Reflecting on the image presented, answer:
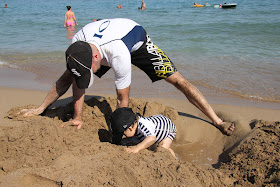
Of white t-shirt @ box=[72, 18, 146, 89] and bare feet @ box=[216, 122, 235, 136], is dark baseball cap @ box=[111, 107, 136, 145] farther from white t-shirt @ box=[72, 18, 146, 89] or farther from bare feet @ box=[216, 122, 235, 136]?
bare feet @ box=[216, 122, 235, 136]

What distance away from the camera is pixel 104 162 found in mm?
2367

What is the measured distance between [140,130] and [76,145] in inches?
27.1

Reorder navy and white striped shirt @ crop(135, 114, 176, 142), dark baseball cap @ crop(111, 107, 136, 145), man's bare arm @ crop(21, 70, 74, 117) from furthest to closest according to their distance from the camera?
1. man's bare arm @ crop(21, 70, 74, 117)
2. navy and white striped shirt @ crop(135, 114, 176, 142)
3. dark baseball cap @ crop(111, 107, 136, 145)

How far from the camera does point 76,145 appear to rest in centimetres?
273

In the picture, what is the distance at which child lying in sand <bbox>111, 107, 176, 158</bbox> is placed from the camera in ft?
9.17

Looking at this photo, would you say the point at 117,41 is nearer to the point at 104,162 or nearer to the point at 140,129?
the point at 140,129

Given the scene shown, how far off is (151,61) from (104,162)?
1.41m

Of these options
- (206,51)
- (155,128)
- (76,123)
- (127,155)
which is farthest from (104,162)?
(206,51)

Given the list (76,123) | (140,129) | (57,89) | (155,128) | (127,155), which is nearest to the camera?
(127,155)

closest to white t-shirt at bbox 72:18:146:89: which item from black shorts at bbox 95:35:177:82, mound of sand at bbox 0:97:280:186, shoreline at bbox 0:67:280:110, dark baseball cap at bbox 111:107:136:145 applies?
black shorts at bbox 95:35:177:82

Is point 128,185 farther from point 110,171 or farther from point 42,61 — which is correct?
point 42,61

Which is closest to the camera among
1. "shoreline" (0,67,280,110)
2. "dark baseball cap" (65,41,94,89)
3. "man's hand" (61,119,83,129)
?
"dark baseball cap" (65,41,94,89)

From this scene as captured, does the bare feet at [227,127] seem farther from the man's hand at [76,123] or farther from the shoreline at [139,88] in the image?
the man's hand at [76,123]

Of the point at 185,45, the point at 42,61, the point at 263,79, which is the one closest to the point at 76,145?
the point at 263,79
